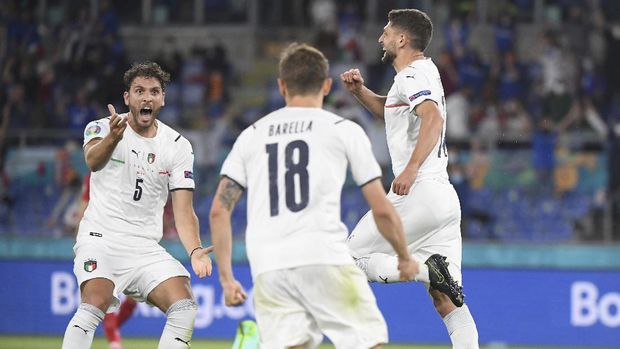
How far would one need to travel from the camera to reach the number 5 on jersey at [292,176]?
264 inches

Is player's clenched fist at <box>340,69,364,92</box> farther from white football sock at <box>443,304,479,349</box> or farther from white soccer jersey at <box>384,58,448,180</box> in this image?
white football sock at <box>443,304,479,349</box>

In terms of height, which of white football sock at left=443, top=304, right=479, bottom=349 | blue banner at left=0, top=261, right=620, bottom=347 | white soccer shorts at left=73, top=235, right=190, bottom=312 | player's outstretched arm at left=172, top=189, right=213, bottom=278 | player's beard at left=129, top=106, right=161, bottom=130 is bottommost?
blue banner at left=0, top=261, right=620, bottom=347

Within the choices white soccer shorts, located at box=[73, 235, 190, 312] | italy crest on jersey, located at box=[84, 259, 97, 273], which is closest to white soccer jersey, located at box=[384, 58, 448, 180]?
white soccer shorts, located at box=[73, 235, 190, 312]

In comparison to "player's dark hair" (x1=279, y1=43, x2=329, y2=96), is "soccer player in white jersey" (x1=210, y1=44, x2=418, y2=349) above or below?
below

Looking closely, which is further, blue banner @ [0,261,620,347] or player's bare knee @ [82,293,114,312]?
blue banner @ [0,261,620,347]

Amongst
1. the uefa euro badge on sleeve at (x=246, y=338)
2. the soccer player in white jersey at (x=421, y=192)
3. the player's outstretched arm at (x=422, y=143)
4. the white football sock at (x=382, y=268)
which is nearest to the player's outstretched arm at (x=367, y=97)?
the soccer player in white jersey at (x=421, y=192)

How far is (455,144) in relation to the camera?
16406 millimetres

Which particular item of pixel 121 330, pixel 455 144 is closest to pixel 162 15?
pixel 455 144

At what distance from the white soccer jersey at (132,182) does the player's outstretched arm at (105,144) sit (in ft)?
0.57

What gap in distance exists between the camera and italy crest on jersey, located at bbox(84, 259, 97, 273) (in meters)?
8.53

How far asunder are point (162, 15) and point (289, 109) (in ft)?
50.8

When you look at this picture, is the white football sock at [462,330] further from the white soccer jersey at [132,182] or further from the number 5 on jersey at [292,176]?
the number 5 on jersey at [292,176]

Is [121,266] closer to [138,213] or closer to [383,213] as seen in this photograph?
[138,213]

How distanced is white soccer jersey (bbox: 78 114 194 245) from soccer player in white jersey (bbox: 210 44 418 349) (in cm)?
194
